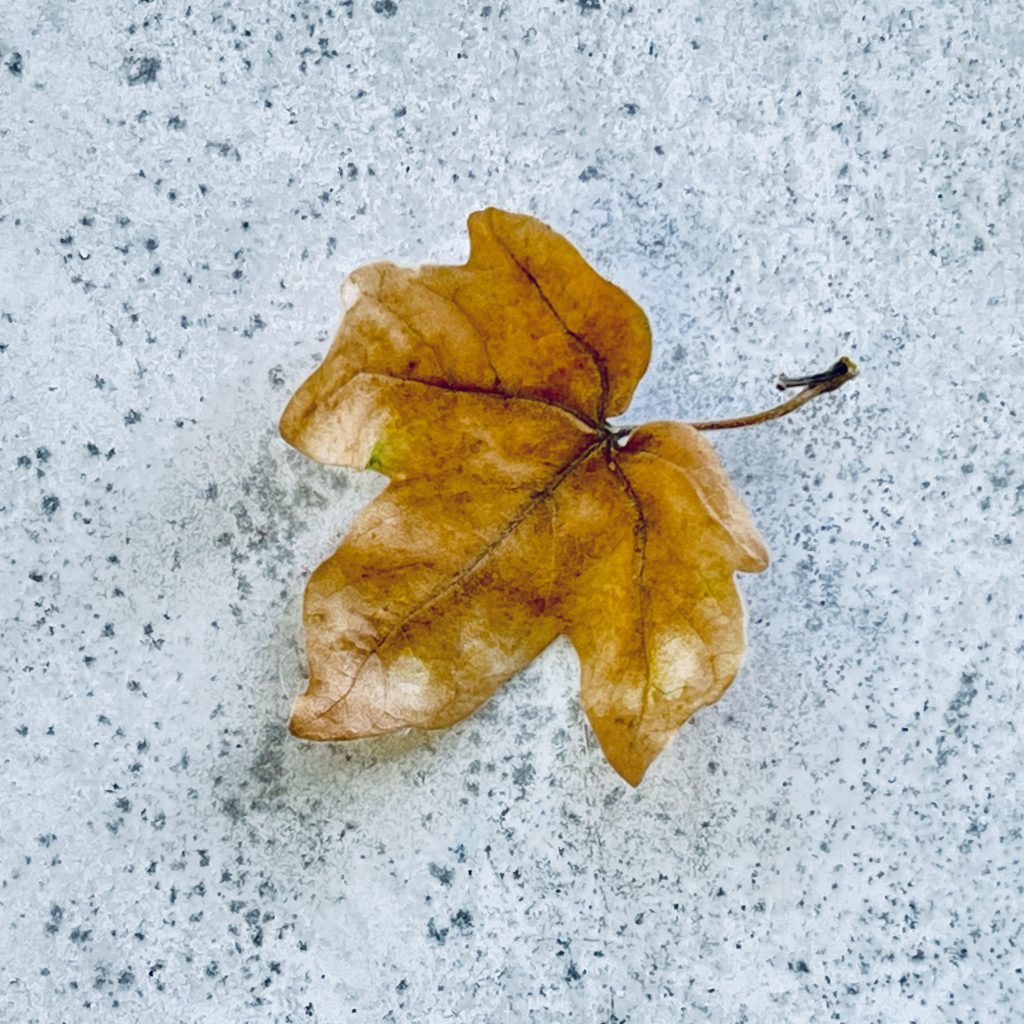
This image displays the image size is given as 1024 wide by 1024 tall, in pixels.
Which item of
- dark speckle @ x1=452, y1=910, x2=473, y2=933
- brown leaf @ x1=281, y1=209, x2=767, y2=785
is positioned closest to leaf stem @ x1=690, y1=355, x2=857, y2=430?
brown leaf @ x1=281, y1=209, x2=767, y2=785

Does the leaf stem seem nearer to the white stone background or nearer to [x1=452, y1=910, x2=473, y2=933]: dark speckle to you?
the white stone background

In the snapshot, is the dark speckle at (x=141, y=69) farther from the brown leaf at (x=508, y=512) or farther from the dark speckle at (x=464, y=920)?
the dark speckle at (x=464, y=920)

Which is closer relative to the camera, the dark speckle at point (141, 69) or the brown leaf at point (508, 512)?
the brown leaf at point (508, 512)

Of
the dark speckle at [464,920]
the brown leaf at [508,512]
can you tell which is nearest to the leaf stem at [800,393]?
the brown leaf at [508,512]

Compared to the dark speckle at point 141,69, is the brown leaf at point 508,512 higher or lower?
lower

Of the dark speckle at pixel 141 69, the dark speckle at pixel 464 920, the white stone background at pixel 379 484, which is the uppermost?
the dark speckle at pixel 141 69

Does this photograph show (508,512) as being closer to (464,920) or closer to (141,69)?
(464,920)
